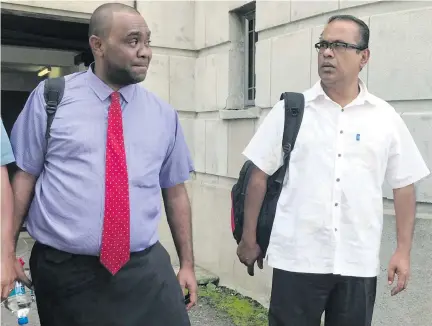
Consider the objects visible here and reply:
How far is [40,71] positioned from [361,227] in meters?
8.03

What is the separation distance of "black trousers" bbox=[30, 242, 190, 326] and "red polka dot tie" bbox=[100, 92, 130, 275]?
0.22ft

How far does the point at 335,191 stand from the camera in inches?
102

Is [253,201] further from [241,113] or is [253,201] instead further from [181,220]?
[241,113]

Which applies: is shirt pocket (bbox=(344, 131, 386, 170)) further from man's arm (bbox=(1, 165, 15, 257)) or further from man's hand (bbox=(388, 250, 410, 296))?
man's arm (bbox=(1, 165, 15, 257))

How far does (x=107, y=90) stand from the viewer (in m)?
2.33

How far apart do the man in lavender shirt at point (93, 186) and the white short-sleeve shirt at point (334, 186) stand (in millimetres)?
666

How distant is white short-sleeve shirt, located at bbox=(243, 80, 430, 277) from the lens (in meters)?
2.59

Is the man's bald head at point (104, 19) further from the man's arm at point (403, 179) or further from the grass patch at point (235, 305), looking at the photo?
the grass patch at point (235, 305)

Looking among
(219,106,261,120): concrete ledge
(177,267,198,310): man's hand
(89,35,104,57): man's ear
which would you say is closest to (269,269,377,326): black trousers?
(177,267,198,310): man's hand

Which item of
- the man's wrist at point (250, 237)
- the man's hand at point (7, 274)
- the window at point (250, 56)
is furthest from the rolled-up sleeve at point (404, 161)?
the window at point (250, 56)

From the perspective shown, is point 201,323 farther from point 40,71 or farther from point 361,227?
point 40,71

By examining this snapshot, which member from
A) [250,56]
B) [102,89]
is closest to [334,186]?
[102,89]

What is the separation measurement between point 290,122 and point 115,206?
99 centimetres

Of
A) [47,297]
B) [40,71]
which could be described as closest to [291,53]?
[47,297]
